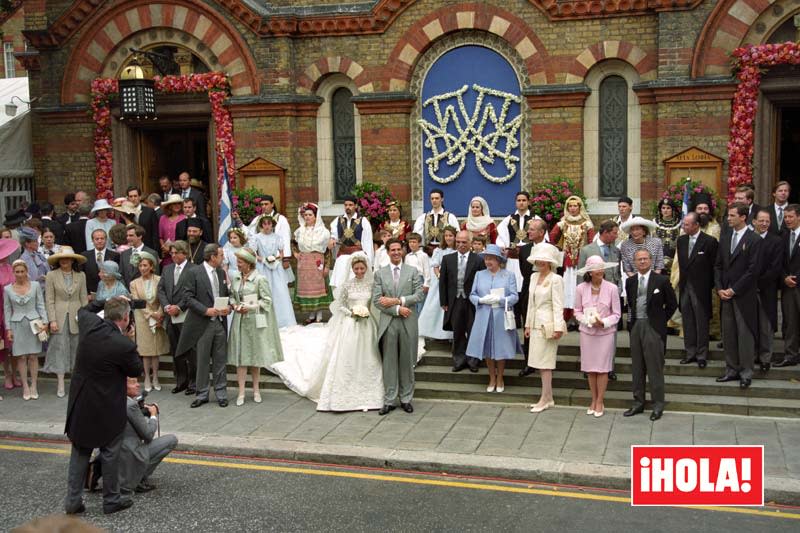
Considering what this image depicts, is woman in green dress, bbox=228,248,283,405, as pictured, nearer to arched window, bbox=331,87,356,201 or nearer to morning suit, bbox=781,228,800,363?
morning suit, bbox=781,228,800,363

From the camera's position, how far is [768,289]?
11664mm

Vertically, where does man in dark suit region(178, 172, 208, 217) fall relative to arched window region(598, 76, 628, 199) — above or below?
below

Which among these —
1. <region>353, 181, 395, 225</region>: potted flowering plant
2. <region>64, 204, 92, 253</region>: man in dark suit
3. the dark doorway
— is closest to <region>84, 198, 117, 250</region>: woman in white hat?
<region>64, 204, 92, 253</region>: man in dark suit

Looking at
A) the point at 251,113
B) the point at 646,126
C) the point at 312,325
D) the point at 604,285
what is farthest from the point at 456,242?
the point at 251,113

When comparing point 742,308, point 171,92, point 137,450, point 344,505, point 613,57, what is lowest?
point 344,505

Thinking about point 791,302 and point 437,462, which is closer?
point 437,462

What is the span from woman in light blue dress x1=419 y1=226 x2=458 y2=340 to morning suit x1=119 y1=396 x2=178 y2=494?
5231 mm

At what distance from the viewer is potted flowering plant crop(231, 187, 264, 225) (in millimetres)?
17875

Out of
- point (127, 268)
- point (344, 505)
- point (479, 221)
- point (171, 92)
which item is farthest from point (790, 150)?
point (171, 92)

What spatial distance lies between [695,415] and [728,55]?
7.45 meters

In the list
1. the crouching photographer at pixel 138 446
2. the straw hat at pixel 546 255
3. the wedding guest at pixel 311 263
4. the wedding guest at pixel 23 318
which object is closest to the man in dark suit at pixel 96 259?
the wedding guest at pixel 23 318

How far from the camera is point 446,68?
698 inches

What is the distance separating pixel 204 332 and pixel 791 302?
7566 millimetres

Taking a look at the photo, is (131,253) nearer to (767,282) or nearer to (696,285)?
(696,285)
